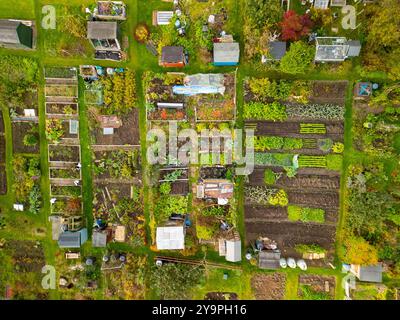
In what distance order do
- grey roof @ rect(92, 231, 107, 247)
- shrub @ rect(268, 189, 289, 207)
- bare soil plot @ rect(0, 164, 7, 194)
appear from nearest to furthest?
grey roof @ rect(92, 231, 107, 247)
shrub @ rect(268, 189, 289, 207)
bare soil plot @ rect(0, 164, 7, 194)

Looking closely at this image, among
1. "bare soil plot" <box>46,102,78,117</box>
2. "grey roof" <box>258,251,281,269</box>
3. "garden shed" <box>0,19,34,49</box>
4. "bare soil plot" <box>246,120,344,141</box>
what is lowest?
"grey roof" <box>258,251,281,269</box>

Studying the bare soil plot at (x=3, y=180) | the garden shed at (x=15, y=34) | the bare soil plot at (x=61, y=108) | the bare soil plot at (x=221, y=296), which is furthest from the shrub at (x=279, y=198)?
the garden shed at (x=15, y=34)

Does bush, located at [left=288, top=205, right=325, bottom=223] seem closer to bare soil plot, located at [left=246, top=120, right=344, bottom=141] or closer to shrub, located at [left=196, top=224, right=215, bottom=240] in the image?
bare soil plot, located at [left=246, top=120, right=344, bottom=141]

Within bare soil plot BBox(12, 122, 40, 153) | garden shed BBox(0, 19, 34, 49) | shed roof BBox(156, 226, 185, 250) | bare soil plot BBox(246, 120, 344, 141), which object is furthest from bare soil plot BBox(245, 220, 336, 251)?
garden shed BBox(0, 19, 34, 49)

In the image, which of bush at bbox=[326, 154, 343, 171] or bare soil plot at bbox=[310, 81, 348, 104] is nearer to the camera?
bare soil plot at bbox=[310, 81, 348, 104]

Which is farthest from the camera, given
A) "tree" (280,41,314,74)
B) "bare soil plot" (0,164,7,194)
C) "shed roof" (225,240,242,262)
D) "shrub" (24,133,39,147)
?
"bare soil plot" (0,164,7,194)
